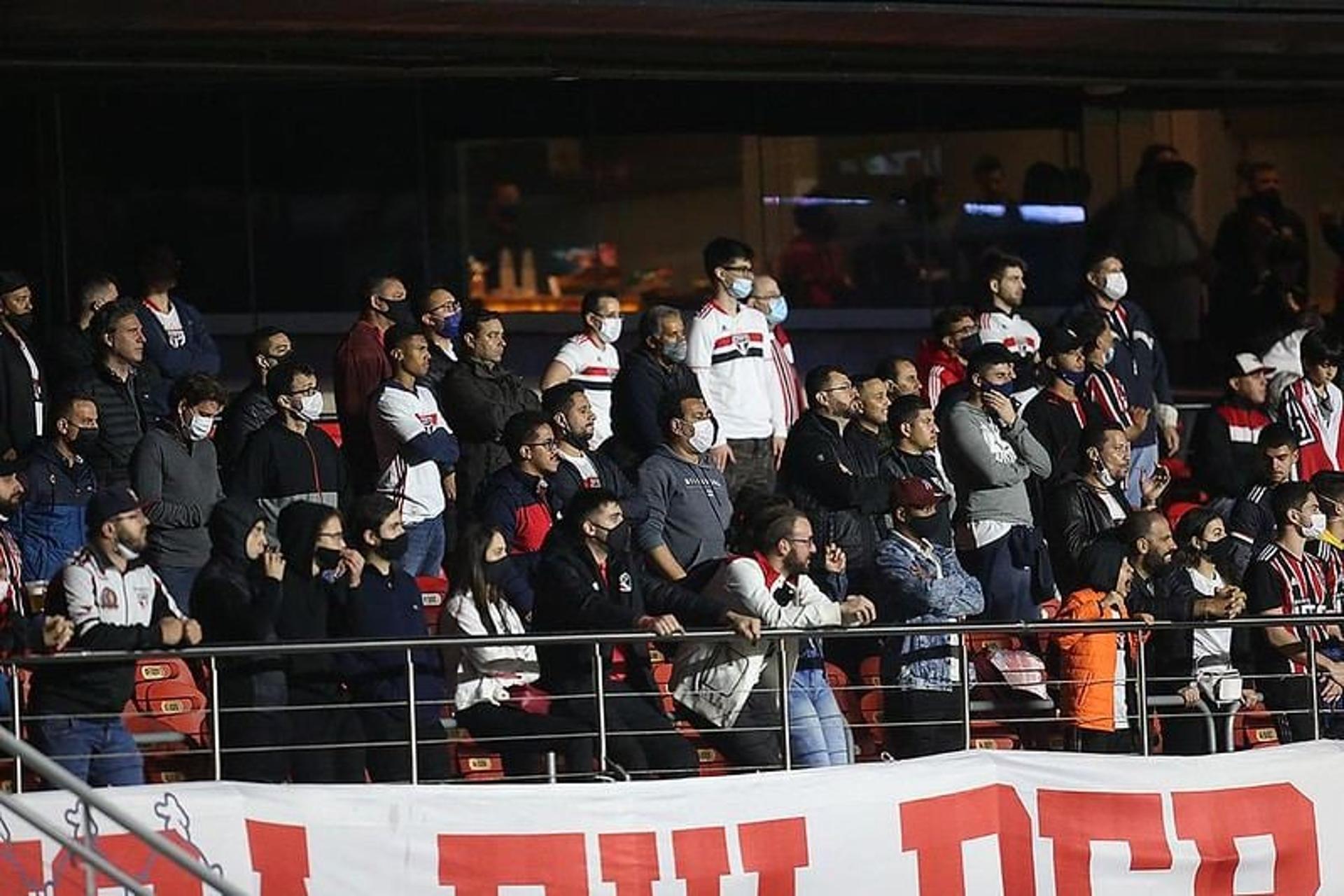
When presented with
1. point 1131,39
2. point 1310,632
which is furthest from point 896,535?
point 1131,39

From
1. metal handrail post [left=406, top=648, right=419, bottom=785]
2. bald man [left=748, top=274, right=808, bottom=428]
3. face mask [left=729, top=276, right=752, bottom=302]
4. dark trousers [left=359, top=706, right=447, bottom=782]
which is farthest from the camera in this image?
bald man [left=748, top=274, right=808, bottom=428]

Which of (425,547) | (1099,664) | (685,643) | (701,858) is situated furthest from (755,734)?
(425,547)

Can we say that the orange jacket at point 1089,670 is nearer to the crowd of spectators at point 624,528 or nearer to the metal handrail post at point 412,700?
the crowd of spectators at point 624,528

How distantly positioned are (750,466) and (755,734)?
9.45 feet

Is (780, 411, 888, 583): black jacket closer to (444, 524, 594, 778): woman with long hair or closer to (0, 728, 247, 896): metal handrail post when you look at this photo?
(444, 524, 594, 778): woman with long hair

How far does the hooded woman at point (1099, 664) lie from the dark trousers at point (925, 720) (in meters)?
0.59

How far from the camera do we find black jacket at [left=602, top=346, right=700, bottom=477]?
14352 mm

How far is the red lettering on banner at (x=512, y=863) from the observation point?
38.3 feet

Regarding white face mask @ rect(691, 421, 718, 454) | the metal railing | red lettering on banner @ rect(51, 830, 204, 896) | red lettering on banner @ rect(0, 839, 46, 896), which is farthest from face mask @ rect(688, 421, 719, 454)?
red lettering on banner @ rect(0, 839, 46, 896)

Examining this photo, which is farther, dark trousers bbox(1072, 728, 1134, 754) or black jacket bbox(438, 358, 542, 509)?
black jacket bbox(438, 358, 542, 509)

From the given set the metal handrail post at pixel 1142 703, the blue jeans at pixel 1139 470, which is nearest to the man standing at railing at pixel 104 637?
the metal handrail post at pixel 1142 703

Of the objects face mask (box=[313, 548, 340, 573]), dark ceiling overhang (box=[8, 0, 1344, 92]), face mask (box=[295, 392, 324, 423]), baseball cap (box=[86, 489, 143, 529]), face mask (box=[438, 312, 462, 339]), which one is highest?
dark ceiling overhang (box=[8, 0, 1344, 92])

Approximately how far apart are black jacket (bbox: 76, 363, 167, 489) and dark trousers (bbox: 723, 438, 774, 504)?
10.1 feet

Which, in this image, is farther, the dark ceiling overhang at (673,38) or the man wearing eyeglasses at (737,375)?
the man wearing eyeglasses at (737,375)
